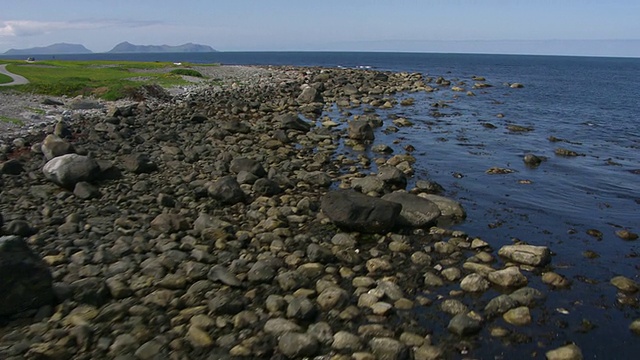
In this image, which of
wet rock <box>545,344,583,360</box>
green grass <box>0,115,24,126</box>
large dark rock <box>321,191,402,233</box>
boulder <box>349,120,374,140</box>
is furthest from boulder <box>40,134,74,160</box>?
wet rock <box>545,344,583,360</box>

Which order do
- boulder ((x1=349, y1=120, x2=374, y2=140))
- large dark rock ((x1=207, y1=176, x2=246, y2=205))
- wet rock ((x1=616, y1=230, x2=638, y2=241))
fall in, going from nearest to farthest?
wet rock ((x1=616, y1=230, x2=638, y2=241)) → large dark rock ((x1=207, y1=176, x2=246, y2=205)) → boulder ((x1=349, y1=120, x2=374, y2=140))

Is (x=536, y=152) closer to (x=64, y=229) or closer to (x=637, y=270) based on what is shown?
(x=637, y=270)

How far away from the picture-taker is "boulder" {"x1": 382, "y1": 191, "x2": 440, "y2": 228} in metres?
13.7

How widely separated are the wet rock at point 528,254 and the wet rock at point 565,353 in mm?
3485

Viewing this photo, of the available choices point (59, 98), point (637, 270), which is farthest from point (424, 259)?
point (59, 98)

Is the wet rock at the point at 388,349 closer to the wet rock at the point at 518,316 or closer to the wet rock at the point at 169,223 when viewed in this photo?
the wet rock at the point at 518,316

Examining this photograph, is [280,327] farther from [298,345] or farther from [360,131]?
[360,131]

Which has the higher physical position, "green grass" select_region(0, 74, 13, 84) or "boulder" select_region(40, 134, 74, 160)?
"green grass" select_region(0, 74, 13, 84)

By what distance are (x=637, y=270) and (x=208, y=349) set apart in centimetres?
1025

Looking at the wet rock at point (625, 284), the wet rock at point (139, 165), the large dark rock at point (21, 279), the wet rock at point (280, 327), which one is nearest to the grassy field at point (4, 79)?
the wet rock at point (139, 165)

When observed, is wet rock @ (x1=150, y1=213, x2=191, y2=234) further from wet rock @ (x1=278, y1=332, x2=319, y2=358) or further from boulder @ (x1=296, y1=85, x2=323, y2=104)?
boulder @ (x1=296, y1=85, x2=323, y2=104)

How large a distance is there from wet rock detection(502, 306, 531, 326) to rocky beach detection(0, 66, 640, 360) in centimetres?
3

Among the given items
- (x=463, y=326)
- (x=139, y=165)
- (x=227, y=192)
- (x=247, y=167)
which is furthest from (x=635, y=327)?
(x=139, y=165)

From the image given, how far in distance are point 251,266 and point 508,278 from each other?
5902 mm
